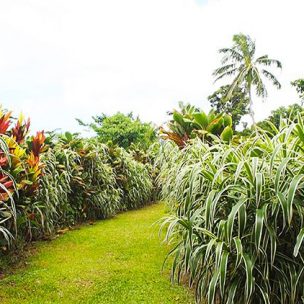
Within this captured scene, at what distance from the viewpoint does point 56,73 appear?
7754 millimetres

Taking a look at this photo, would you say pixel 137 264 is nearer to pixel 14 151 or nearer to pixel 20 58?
pixel 14 151

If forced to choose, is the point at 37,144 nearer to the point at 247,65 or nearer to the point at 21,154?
the point at 21,154

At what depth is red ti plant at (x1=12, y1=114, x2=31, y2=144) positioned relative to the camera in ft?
11.0

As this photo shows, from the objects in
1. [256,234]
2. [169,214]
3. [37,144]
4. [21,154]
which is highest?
[37,144]

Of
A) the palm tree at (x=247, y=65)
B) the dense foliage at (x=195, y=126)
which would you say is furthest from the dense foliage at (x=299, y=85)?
the dense foliage at (x=195, y=126)

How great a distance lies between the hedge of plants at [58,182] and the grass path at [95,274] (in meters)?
0.32

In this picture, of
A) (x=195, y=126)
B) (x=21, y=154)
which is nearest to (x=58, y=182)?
(x=21, y=154)

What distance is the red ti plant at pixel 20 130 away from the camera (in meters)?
3.37

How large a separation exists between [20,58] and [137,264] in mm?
4325

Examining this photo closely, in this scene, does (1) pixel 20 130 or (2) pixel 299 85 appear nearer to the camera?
(1) pixel 20 130

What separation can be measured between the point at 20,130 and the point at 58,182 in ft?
3.96

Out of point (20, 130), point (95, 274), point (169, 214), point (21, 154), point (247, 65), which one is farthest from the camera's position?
point (247, 65)

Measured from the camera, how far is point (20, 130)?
339 centimetres

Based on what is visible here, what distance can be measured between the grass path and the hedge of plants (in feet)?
1.06
